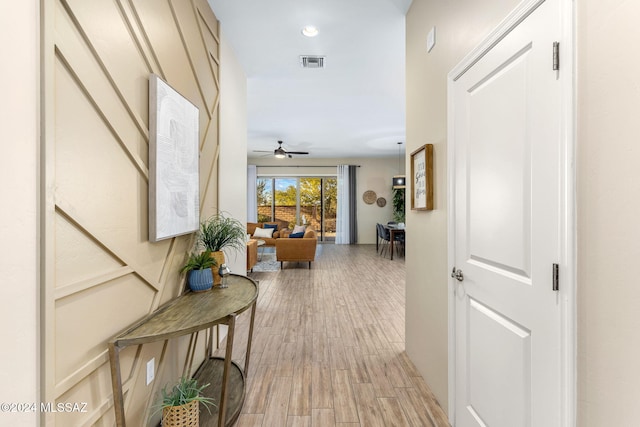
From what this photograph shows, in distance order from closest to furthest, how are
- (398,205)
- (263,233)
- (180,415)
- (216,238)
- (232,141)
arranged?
(180,415) < (216,238) < (232,141) < (263,233) < (398,205)

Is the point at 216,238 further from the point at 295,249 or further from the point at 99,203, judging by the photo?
the point at 295,249

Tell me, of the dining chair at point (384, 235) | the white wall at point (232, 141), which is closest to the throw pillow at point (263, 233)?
the dining chair at point (384, 235)

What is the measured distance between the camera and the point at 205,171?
226 cm

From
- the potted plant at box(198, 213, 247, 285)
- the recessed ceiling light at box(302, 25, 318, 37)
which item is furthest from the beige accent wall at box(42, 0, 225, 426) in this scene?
the recessed ceiling light at box(302, 25, 318, 37)

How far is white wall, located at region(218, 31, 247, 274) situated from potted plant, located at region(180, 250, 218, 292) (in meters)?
0.79

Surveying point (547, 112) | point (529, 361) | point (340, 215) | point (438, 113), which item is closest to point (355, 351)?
point (529, 361)

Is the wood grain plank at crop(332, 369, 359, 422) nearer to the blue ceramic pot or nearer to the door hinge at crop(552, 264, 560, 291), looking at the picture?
the blue ceramic pot

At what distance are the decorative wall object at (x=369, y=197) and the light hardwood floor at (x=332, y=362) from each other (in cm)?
505

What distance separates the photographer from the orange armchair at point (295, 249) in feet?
19.2

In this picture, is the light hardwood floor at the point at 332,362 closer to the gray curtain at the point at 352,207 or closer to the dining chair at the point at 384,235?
the dining chair at the point at 384,235

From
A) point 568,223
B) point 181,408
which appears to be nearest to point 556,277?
point 568,223

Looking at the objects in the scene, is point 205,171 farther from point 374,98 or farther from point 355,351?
point 374,98

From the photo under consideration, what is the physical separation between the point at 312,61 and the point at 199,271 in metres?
2.55

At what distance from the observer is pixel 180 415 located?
4.63ft
